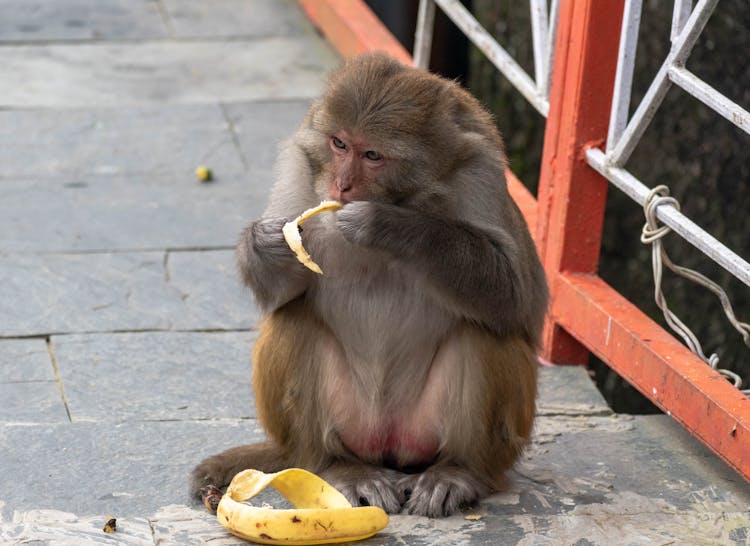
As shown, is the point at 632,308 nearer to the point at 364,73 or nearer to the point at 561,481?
the point at 561,481

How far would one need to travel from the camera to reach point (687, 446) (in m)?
4.59

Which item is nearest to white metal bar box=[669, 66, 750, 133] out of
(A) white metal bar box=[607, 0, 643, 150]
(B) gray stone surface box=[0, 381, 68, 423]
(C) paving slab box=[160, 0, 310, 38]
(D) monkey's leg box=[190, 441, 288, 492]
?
(A) white metal bar box=[607, 0, 643, 150]

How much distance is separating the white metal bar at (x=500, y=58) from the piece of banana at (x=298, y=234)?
5.94 ft

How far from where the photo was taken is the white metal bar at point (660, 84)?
4368 mm

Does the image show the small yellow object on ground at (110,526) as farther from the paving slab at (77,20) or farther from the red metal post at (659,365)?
the paving slab at (77,20)

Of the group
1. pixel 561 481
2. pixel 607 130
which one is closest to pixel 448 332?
pixel 561 481

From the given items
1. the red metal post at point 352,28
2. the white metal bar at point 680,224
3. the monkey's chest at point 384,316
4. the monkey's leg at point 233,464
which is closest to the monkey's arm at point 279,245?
the monkey's chest at point 384,316

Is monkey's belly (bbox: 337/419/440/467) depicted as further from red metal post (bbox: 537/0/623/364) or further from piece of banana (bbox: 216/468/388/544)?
red metal post (bbox: 537/0/623/364)

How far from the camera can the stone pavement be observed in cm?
402

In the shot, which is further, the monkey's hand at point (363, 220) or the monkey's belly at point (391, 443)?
the monkey's belly at point (391, 443)

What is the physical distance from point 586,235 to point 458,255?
4.91 feet

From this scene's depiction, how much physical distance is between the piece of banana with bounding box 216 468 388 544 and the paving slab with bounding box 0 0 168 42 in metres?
5.62

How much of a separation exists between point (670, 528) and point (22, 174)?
4.09 m

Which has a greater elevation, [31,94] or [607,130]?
[607,130]
